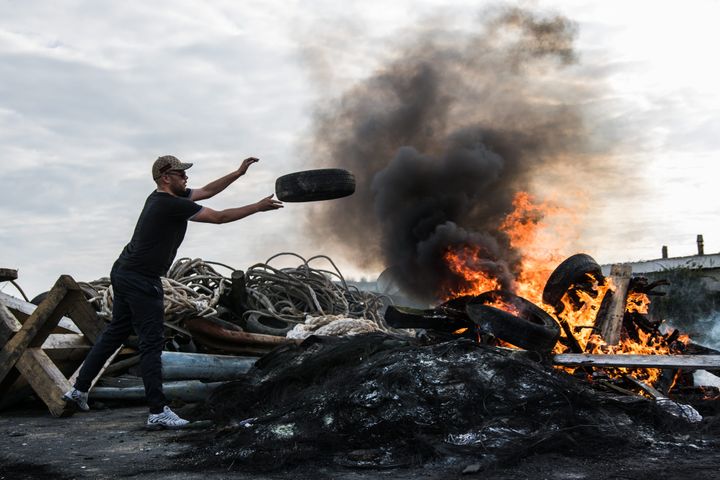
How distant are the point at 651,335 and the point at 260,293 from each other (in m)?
5.55

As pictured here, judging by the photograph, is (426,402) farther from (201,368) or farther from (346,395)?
(201,368)

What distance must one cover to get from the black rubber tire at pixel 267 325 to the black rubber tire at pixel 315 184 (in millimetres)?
1771

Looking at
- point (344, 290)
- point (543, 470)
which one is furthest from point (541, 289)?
point (543, 470)

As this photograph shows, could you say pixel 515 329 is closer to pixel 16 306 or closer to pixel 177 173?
pixel 177 173

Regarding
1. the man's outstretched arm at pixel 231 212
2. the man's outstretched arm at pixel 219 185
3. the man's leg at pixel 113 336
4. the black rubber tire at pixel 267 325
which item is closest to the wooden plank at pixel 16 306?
the man's leg at pixel 113 336

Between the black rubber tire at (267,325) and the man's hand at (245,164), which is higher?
the man's hand at (245,164)

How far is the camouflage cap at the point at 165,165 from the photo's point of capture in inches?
245

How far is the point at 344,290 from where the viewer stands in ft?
37.9

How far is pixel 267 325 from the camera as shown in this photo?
10195 mm

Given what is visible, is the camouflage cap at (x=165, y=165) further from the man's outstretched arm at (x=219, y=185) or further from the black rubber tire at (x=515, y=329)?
the black rubber tire at (x=515, y=329)

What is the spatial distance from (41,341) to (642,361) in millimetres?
5751

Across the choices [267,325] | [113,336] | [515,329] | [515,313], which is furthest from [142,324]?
[267,325]

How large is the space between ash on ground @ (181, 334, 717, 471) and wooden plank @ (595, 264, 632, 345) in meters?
1.79

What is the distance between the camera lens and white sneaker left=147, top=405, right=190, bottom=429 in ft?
19.1
